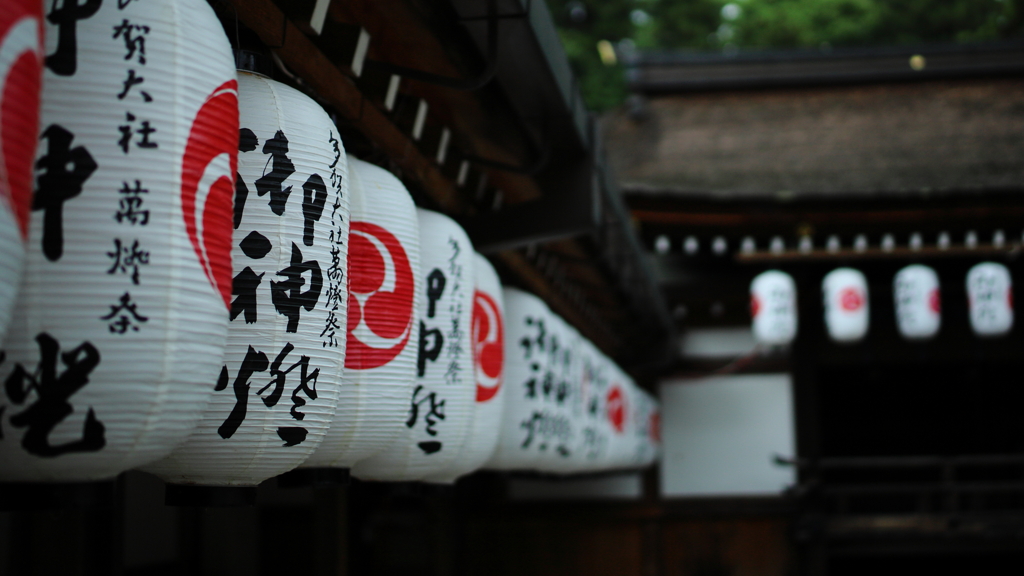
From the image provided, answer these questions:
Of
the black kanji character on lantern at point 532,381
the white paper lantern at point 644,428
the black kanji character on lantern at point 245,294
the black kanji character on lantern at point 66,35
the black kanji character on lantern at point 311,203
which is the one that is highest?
the black kanji character on lantern at point 66,35

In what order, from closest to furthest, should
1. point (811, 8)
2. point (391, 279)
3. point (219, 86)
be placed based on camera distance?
1. point (219, 86)
2. point (391, 279)
3. point (811, 8)

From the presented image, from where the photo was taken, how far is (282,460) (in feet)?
7.66

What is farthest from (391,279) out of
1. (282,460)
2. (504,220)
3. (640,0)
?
(640,0)

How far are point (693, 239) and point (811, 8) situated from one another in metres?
16.7

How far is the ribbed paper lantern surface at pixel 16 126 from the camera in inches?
57.9

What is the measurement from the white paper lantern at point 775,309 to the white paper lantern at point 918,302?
49.2 inches

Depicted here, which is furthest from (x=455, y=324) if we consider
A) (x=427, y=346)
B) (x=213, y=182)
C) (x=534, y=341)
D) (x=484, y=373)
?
(x=534, y=341)

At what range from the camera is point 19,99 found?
152 centimetres

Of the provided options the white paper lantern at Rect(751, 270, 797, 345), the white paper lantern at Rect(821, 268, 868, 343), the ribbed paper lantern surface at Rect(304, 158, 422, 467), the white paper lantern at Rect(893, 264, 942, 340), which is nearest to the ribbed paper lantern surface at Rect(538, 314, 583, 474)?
the ribbed paper lantern surface at Rect(304, 158, 422, 467)

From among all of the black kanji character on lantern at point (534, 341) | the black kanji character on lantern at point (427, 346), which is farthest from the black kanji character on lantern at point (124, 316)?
the black kanji character on lantern at point (534, 341)

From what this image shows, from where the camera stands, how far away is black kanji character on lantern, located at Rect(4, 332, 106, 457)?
1.67m

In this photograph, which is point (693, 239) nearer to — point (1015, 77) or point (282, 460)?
point (1015, 77)

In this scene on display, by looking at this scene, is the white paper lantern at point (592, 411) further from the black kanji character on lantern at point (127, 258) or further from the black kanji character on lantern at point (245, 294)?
the black kanji character on lantern at point (127, 258)

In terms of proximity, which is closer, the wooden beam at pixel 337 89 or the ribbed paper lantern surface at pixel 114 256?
the ribbed paper lantern surface at pixel 114 256
